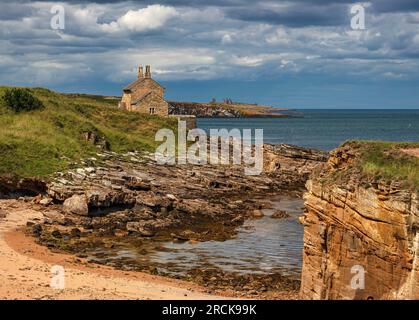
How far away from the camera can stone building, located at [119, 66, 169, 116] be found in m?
95.2

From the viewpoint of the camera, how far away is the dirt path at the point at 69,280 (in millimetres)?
23531

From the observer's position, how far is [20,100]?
63.5 meters

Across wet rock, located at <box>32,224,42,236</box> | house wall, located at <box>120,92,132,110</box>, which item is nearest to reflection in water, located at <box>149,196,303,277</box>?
wet rock, located at <box>32,224,42,236</box>

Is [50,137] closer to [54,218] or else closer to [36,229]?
[54,218]

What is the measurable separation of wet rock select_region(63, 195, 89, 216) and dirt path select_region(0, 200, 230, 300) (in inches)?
269

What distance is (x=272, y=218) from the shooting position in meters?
48.1

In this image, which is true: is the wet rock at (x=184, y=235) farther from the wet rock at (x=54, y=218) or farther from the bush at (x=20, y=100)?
the bush at (x=20, y=100)

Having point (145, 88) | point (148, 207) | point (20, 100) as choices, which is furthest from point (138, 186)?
point (145, 88)

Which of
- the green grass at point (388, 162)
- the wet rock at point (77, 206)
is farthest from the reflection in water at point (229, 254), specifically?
the green grass at point (388, 162)

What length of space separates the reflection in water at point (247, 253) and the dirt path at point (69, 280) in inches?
149

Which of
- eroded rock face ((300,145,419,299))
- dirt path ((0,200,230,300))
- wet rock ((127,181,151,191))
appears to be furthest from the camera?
wet rock ((127,181,151,191))

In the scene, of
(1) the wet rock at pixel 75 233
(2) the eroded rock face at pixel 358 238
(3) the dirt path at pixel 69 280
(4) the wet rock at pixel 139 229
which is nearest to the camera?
(2) the eroded rock face at pixel 358 238

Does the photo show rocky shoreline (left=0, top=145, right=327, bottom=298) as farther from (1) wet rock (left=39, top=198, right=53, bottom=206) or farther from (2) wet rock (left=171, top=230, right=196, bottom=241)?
(1) wet rock (left=39, top=198, right=53, bottom=206)

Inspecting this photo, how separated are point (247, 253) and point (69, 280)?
42.6 feet
